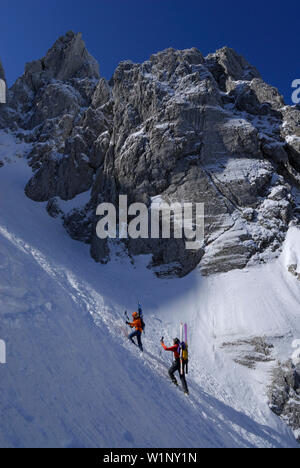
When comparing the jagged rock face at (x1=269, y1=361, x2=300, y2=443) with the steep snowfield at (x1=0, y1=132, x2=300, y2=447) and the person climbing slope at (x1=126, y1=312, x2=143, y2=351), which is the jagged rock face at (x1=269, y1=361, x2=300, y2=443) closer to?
the steep snowfield at (x1=0, y1=132, x2=300, y2=447)

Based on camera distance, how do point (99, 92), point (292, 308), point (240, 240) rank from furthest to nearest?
point (99, 92) → point (240, 240) → point (292, 308)

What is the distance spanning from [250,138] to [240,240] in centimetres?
1244

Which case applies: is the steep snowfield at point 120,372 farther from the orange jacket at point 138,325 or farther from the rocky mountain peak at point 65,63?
the rocky mountain peak at point 65,63

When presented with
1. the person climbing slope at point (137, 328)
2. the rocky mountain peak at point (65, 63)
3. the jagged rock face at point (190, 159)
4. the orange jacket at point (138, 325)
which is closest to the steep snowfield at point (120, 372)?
the person climbing slope at point (137, 328)

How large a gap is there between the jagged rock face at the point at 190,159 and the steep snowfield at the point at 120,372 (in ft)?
18.3

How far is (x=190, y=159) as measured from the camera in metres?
31.5

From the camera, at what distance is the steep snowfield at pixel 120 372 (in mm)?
5852

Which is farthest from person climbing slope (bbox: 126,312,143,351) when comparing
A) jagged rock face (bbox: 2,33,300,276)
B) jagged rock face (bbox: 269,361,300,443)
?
jagged rock face (bbox: 2,33,300,276)

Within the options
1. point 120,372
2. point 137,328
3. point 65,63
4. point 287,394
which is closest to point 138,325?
point 137,328

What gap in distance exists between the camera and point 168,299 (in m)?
23.6

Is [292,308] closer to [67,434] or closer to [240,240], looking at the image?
[240,240]

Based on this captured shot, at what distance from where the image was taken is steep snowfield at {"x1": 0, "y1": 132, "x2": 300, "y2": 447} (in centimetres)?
585

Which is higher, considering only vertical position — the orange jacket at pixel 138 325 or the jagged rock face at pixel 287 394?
the orange jacket at pixel 138 325
